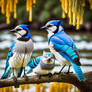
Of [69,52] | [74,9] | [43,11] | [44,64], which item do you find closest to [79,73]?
[69,52]

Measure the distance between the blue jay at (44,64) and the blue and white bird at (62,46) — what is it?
0.23 ft

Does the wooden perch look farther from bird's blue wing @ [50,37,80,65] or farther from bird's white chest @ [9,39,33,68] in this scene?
bird's blue wing @ [50,37,80,65]

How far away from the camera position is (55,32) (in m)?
3.22

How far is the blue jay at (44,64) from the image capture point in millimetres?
3199

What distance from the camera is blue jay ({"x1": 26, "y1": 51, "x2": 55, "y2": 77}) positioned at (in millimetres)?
3199

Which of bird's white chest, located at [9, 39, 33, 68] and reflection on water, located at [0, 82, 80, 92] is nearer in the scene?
bird's white chest, located at [9, 39, 33, 68]

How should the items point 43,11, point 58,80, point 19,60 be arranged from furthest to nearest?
1. point 43,11
2. point 58,80
3. point 19,60

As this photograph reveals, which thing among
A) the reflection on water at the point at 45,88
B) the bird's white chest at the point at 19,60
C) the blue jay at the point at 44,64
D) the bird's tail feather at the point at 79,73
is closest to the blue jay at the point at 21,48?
the bird's white chest at the point at 19,60

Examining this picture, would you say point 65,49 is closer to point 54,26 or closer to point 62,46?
point 62,46

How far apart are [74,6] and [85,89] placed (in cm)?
91

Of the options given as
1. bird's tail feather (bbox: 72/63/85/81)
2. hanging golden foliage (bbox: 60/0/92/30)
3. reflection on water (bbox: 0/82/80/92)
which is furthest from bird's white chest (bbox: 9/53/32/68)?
reflection on water (bbox: 0/82/80/92)

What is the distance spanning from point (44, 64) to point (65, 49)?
291 mm

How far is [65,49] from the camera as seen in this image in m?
3.11

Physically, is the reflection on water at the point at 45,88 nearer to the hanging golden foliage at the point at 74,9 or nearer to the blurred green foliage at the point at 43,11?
the hanging golden foliage at the point at 74,9
